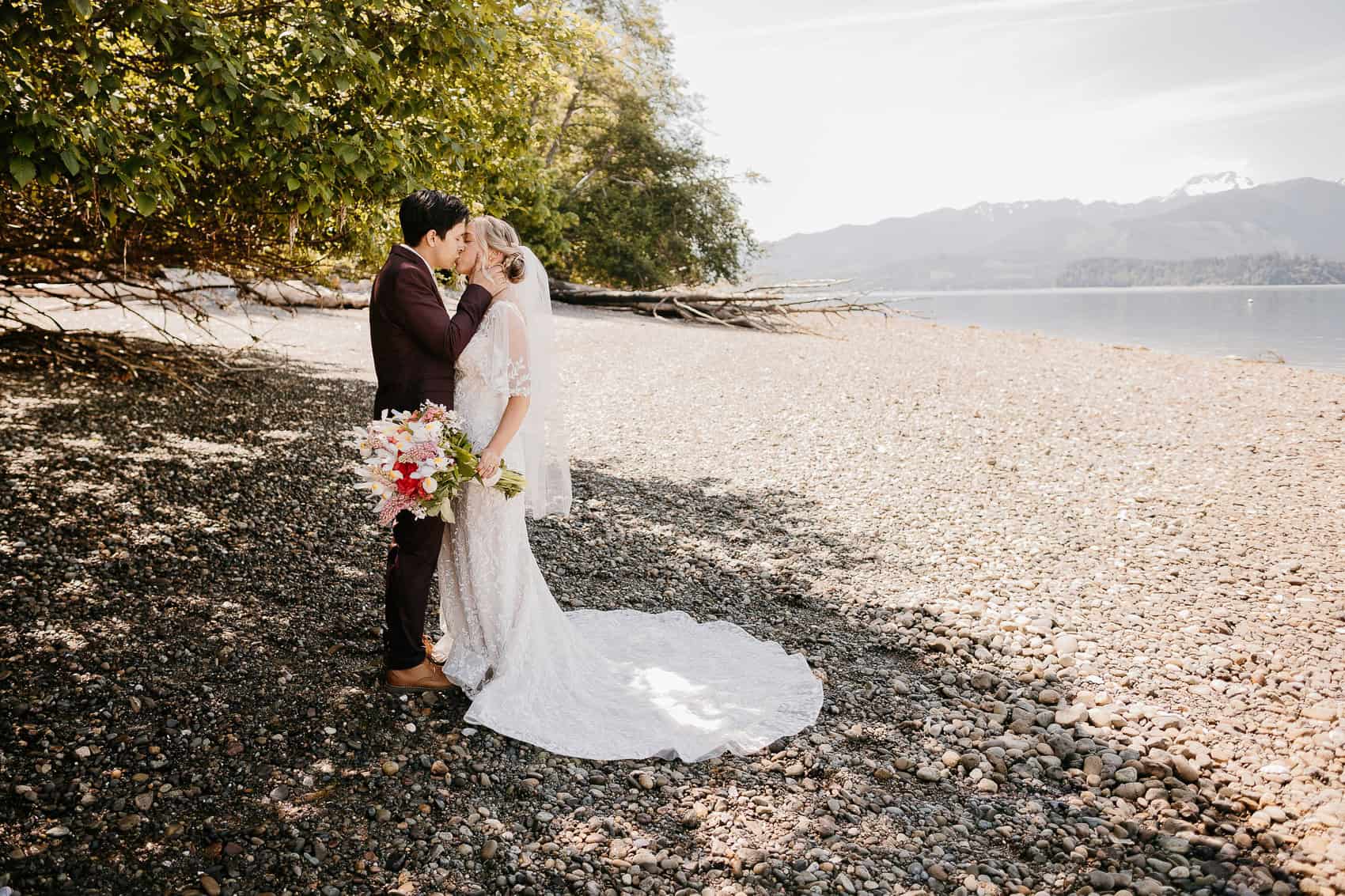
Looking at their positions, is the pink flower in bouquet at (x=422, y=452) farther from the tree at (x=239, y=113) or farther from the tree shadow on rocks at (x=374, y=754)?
the tree at (x=239, y=113)

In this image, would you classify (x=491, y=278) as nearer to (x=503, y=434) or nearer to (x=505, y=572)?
(x=503, y=434)

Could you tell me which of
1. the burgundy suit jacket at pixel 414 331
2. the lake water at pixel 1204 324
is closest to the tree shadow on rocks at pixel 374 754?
the burgundy suit jacket at pixel 414 331

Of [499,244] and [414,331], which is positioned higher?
[499,244]

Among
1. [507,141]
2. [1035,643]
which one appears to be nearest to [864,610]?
[1035,643]

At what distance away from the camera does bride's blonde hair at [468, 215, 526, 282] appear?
13.4 feet

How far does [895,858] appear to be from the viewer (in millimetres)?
3291

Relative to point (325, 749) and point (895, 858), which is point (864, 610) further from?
point (325, 749)

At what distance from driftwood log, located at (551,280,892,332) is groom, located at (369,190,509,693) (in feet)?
68.6

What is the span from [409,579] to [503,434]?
92 centimetres

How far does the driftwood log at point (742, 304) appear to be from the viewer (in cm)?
2512

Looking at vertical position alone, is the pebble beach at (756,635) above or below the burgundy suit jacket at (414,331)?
below

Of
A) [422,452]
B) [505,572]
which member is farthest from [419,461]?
[505,572]

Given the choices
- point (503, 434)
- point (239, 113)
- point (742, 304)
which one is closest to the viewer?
point (503, 434)

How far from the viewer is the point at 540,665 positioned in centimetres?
449
